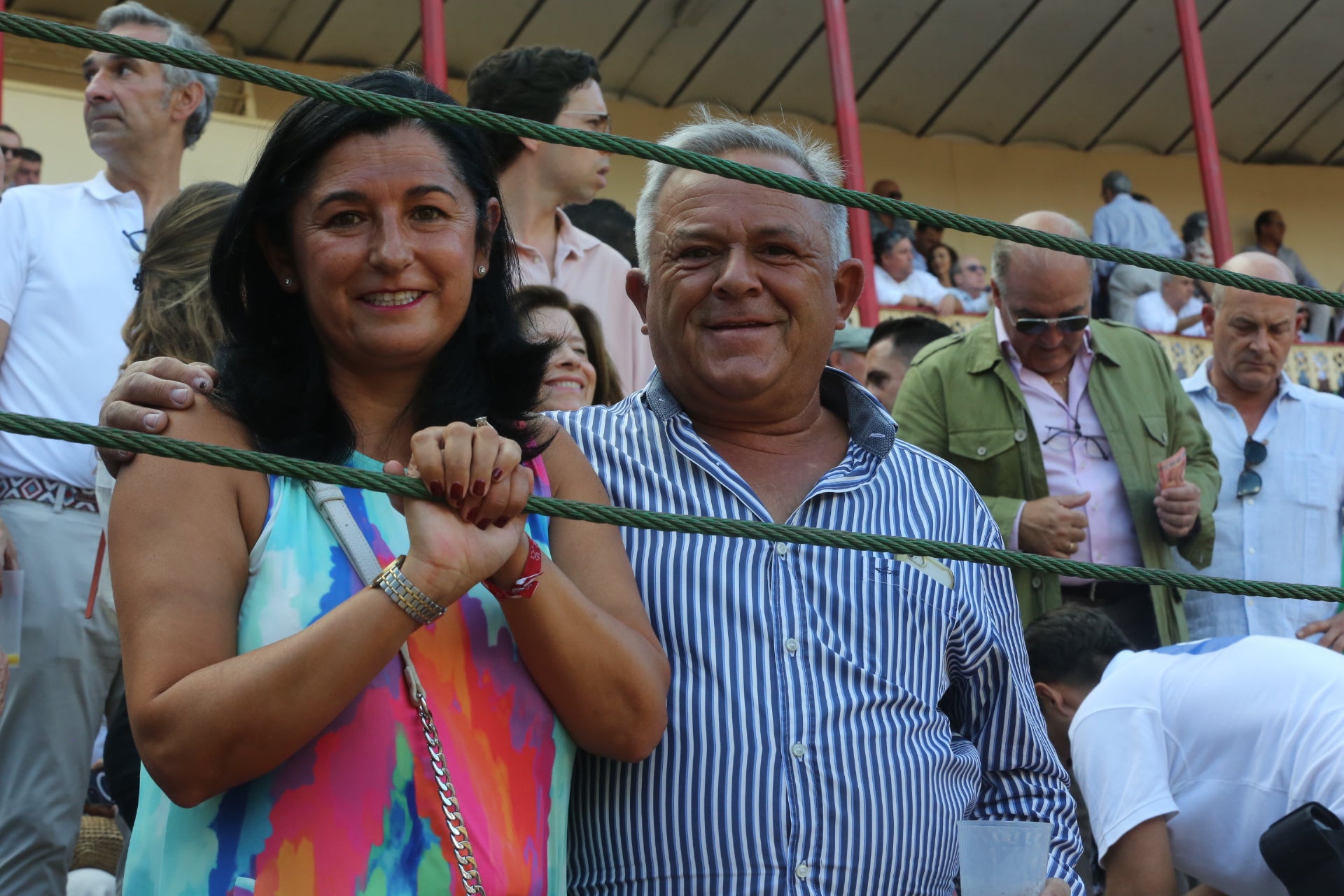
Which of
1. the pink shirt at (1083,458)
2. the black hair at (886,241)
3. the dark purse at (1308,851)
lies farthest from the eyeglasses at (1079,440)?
the black hair at (886,241)

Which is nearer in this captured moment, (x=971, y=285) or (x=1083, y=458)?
(x=1083, y=458)

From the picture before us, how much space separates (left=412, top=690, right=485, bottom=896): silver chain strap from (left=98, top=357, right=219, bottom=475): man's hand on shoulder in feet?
1.42

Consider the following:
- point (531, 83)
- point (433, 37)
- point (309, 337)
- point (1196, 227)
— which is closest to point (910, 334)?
point (531, 83)

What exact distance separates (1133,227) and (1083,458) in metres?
9.34

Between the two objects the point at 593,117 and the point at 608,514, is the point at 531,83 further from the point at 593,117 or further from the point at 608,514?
the point at 608,514

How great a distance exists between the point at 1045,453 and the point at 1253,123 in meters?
13.3

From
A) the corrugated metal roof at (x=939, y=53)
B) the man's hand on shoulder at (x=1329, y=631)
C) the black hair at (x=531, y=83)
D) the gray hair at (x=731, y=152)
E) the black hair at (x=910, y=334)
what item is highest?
the corrugated metal roof at (x=939, y=53)

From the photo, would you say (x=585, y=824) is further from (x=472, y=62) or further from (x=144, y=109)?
(x=472, y=62)

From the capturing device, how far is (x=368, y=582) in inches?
66.4

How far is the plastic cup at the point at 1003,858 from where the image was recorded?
2088 mm

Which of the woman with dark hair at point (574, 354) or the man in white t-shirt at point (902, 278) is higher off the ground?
the man in white t-shirt at point (902, 278)

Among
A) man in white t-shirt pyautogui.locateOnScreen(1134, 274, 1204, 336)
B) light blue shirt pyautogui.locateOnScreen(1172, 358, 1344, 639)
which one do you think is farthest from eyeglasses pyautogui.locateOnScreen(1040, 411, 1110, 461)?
man in white t-shirt pyautogui.locateOnScreen(1134, 274, 1204, 336)

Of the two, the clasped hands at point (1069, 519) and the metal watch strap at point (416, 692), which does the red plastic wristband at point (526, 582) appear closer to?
the metal watch strap at point (416, 692)

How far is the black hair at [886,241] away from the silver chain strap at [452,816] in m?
9.65
